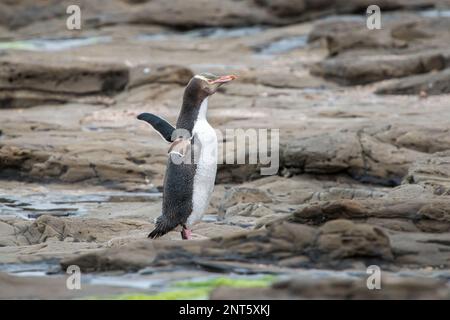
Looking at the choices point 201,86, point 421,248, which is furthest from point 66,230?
point 421,248

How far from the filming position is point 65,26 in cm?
2300

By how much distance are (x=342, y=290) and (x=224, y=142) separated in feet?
23.5

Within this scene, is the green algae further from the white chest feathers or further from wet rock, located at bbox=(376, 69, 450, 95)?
wet rock, located at bbox=(376, 69, 450, 95)

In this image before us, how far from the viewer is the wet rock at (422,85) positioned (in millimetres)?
16109

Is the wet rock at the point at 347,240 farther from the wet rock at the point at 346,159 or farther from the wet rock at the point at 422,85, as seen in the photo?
the wet rock at the point at 422,85

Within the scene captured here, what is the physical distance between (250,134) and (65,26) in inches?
401

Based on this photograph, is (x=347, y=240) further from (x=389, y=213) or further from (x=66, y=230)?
(x=66, y=230)

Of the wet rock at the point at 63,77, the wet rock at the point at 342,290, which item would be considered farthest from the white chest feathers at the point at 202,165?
the wet rock at the point at 63,77

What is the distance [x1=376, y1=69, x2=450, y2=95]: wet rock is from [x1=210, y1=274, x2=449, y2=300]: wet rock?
10.0 m

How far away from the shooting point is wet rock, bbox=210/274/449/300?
20.3ft

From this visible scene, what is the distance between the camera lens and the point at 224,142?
13.4 m
